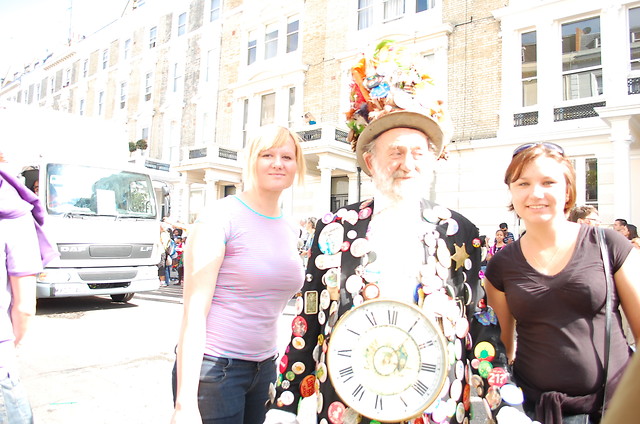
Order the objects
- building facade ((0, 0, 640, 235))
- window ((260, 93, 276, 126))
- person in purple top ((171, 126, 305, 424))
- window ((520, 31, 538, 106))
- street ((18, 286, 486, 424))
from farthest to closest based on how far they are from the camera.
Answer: window ((260, 93, 276, 126)), window ((520, 31, 538, 106)), building facade ((0, 0, 640, 235)), street ((18, 286, 486, 424)), person in purple top ((171, 126, 305, 424))

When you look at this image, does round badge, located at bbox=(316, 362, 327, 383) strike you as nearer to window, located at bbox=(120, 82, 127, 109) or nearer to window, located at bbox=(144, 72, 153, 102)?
window, located at bbox=(144, 72, 153, 102)

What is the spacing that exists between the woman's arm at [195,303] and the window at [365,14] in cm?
1646

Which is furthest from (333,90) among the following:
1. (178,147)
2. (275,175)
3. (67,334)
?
(275,175)

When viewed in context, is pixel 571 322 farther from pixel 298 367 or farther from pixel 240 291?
pixel 240 291

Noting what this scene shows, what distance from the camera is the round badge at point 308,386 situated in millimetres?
1799

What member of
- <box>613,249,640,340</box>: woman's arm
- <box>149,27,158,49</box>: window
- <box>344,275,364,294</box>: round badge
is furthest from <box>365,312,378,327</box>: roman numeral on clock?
<box>149,27,158,49</box>: window

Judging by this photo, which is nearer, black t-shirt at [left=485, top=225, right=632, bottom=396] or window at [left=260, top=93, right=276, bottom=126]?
black t-shirt at [left=485, top=225, right=632, bottom=396]

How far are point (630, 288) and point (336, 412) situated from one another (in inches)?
47.5

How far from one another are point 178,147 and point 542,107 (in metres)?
17.6

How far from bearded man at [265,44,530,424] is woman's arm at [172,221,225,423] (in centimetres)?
35

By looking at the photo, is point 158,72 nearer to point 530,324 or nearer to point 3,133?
point 3,133

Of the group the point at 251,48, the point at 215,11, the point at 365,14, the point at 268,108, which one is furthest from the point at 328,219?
the point at 215,11

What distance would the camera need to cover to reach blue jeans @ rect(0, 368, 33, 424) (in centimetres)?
177

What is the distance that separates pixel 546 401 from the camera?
167cm
